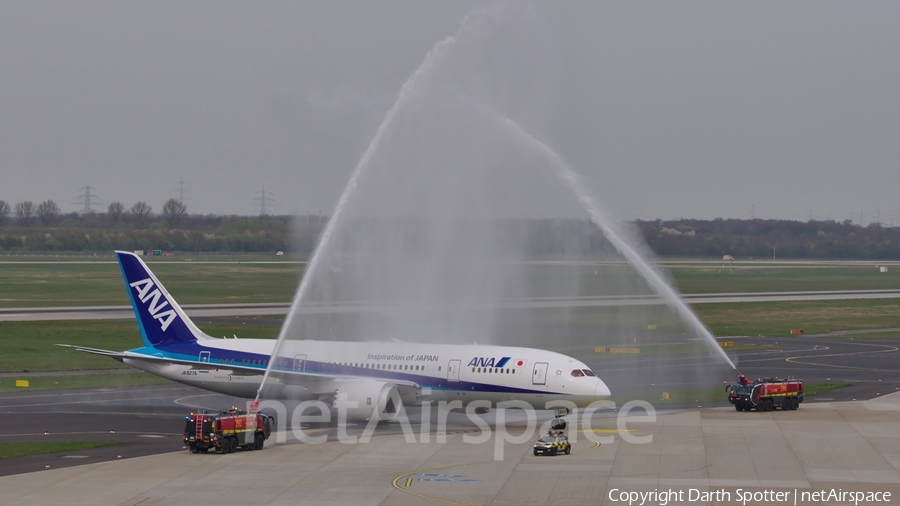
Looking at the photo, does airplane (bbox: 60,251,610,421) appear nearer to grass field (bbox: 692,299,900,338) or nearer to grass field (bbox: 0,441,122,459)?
grass field (bbox: 0,441,122,459)

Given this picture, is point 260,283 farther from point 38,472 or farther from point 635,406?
point 38,472

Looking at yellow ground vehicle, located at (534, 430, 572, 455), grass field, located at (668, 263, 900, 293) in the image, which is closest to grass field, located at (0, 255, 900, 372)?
grass field, located at (668, 263, 900, 293)

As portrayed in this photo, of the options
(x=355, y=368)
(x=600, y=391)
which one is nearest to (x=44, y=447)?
(x=355, y=368)

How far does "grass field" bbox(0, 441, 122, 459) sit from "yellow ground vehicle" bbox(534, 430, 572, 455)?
1813 centimetres

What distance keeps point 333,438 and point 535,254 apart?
62.7 meters

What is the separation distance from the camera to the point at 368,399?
4544 cm

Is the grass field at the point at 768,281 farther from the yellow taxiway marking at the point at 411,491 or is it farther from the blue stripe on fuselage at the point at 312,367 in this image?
the yellow taxiway marking at the point at 411,491

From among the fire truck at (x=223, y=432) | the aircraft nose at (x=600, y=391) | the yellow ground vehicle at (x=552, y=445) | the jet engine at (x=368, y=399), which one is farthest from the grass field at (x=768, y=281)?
the fire truck at (x=223, y=432)

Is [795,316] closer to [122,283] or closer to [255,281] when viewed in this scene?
[255,281]

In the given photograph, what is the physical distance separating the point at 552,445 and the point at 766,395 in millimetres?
18047

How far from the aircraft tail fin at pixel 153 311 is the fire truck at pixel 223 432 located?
45.3ft

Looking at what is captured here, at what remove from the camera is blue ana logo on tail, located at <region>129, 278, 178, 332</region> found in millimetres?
53156

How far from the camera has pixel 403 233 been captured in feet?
227

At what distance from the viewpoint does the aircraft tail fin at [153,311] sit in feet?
174
